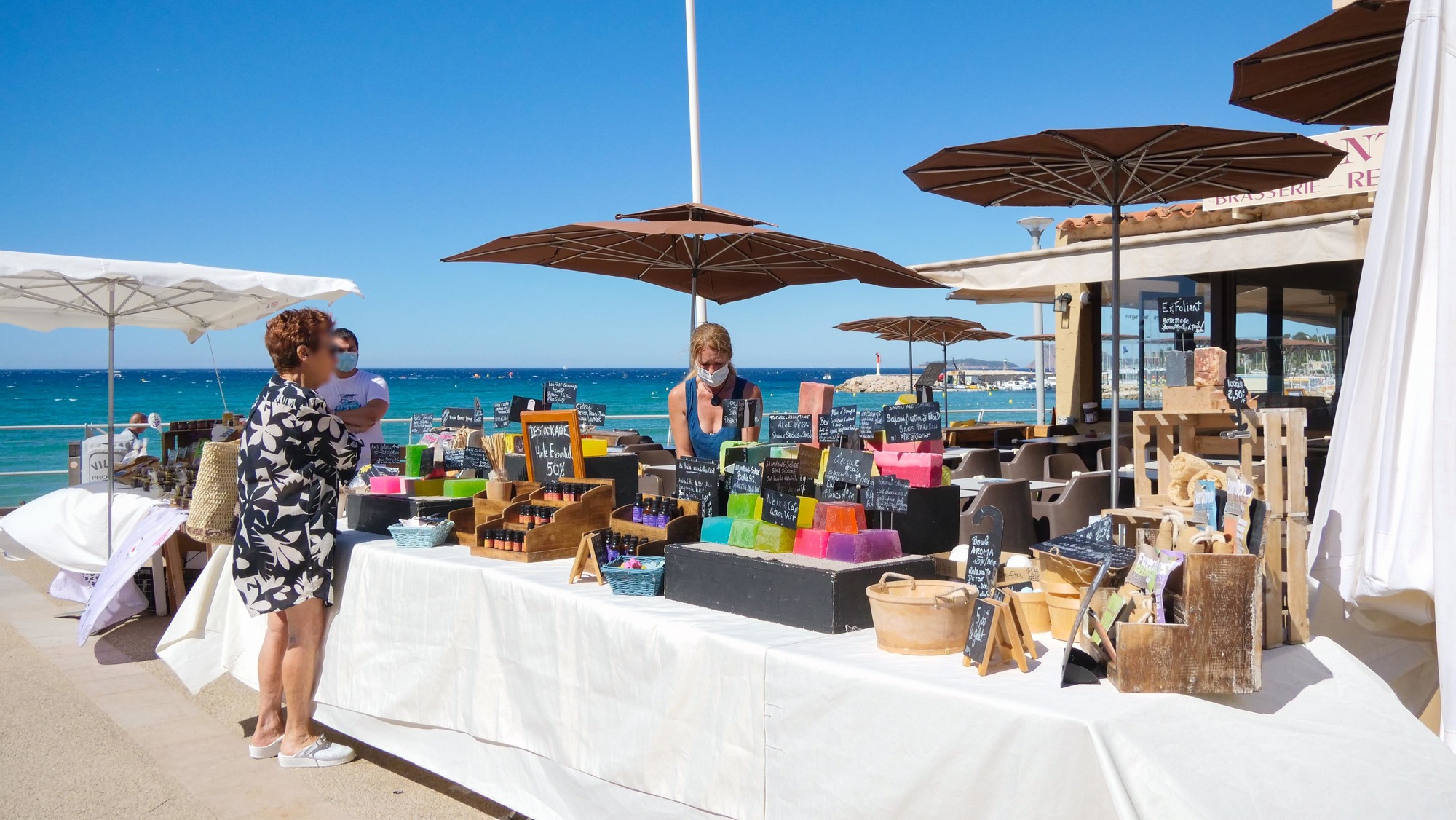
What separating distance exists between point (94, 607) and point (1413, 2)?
5.71 metres

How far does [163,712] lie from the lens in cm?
418

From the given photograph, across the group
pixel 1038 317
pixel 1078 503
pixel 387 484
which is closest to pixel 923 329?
pixel 1038 317

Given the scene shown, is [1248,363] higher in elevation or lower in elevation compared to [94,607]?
higher

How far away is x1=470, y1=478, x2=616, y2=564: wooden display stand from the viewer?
3.22m

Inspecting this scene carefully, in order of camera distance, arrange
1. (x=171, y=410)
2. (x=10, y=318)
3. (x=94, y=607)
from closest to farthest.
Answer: (x=94, y=607), (x=10, y=318), (x=171, y=410)

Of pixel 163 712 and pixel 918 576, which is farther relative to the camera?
pixel 163 712

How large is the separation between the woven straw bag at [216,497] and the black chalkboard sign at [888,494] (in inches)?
105

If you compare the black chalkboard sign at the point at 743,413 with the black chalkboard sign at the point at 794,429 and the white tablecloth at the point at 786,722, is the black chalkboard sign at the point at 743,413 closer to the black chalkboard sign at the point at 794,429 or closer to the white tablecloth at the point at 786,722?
the black chalkboard sign at the point at 794,429

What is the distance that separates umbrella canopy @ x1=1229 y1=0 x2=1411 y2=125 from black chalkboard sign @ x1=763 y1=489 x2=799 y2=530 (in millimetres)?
2307

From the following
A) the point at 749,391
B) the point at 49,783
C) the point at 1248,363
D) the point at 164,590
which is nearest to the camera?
the point at 49,783

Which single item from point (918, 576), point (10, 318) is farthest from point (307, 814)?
point (10, 318)

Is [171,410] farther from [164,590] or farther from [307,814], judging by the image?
[307,814]

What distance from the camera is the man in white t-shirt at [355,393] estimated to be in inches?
173

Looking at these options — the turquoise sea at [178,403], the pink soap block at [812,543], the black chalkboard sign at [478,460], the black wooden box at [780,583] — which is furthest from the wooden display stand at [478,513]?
the turquoise sea at [178,403]
